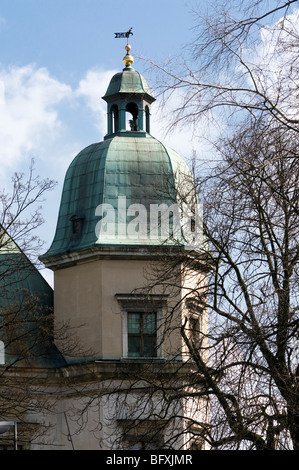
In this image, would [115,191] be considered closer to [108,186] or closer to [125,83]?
[108,186]

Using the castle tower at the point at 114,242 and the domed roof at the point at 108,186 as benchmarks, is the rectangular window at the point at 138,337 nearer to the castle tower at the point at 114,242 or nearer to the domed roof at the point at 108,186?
the castle tower at the point at 114,242

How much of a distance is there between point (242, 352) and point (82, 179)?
20660 mm

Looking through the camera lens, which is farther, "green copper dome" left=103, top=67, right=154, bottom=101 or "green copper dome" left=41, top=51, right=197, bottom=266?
"green copper dome" left=103, top=67, right=154, bottom=101

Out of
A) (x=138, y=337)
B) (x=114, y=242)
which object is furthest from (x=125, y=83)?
(x=138, y=337)

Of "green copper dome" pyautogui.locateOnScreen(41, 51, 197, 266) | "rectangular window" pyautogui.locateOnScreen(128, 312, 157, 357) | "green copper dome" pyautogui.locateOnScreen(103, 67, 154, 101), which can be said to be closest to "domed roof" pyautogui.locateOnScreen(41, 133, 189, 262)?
"green copper dome" pyautogui.locateOnScreen(41, 51, 197, 266)

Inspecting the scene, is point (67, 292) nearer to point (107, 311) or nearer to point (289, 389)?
point (107, 311)

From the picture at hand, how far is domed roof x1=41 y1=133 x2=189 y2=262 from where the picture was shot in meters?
37.0

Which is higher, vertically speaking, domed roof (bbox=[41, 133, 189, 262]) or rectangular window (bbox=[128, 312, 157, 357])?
domed roof (bbox=[41, 133, 189, 262])

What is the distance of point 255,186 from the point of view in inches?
686

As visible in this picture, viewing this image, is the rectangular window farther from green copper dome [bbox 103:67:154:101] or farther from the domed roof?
green copper dome [bbox 103:67:154:101]

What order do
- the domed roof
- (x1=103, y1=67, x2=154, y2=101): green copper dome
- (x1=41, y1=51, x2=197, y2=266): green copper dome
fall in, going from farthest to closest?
(x1=103, y1=67, x2=154, y2=101): green copper dome, the domed roof, (x1=41, y1=51, x2=197, y2=266): green copper dome

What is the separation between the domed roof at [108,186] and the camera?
37000mm

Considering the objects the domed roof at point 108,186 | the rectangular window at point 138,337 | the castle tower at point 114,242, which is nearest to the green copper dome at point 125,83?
the castle tower at point 114,242
